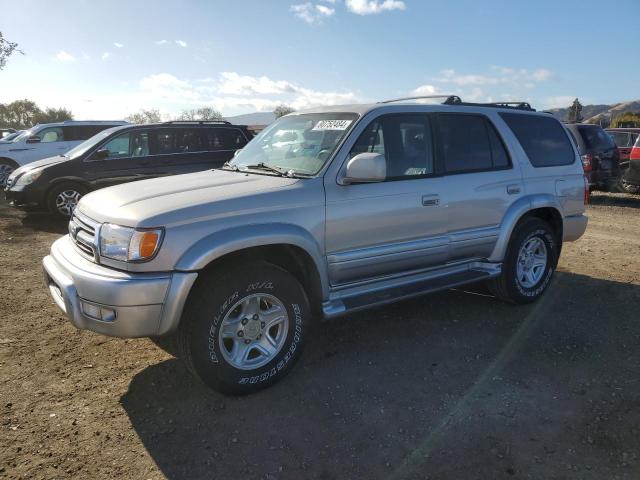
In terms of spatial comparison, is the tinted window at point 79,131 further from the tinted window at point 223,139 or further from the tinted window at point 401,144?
the tinted window at point 401,144

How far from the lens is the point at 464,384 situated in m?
3.49

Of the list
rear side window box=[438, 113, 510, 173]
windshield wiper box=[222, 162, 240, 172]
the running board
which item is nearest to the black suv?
windshield wiper box=[222, 162, 240, 172]

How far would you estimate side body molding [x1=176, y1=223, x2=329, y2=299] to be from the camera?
2959 millimetres

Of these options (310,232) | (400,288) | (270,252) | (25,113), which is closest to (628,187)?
(400,288)

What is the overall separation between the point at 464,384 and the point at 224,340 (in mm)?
1712

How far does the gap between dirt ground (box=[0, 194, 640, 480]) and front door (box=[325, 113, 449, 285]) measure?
29.9 inches

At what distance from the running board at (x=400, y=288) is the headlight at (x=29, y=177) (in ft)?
24.4

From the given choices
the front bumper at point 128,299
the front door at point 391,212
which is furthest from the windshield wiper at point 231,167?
the front bumper at point 128,299

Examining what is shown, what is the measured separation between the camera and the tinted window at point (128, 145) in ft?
29.7

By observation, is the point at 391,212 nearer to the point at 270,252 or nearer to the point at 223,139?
the point at 270,252

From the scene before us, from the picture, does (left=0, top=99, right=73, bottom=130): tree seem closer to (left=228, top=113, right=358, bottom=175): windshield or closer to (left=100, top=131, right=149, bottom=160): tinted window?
(left=100, top=131, right=149, bottom=160): tinted window

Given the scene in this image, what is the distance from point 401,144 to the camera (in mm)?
4055

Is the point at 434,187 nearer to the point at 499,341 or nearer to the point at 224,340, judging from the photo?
the point at 499,341

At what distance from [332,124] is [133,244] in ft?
6.19
